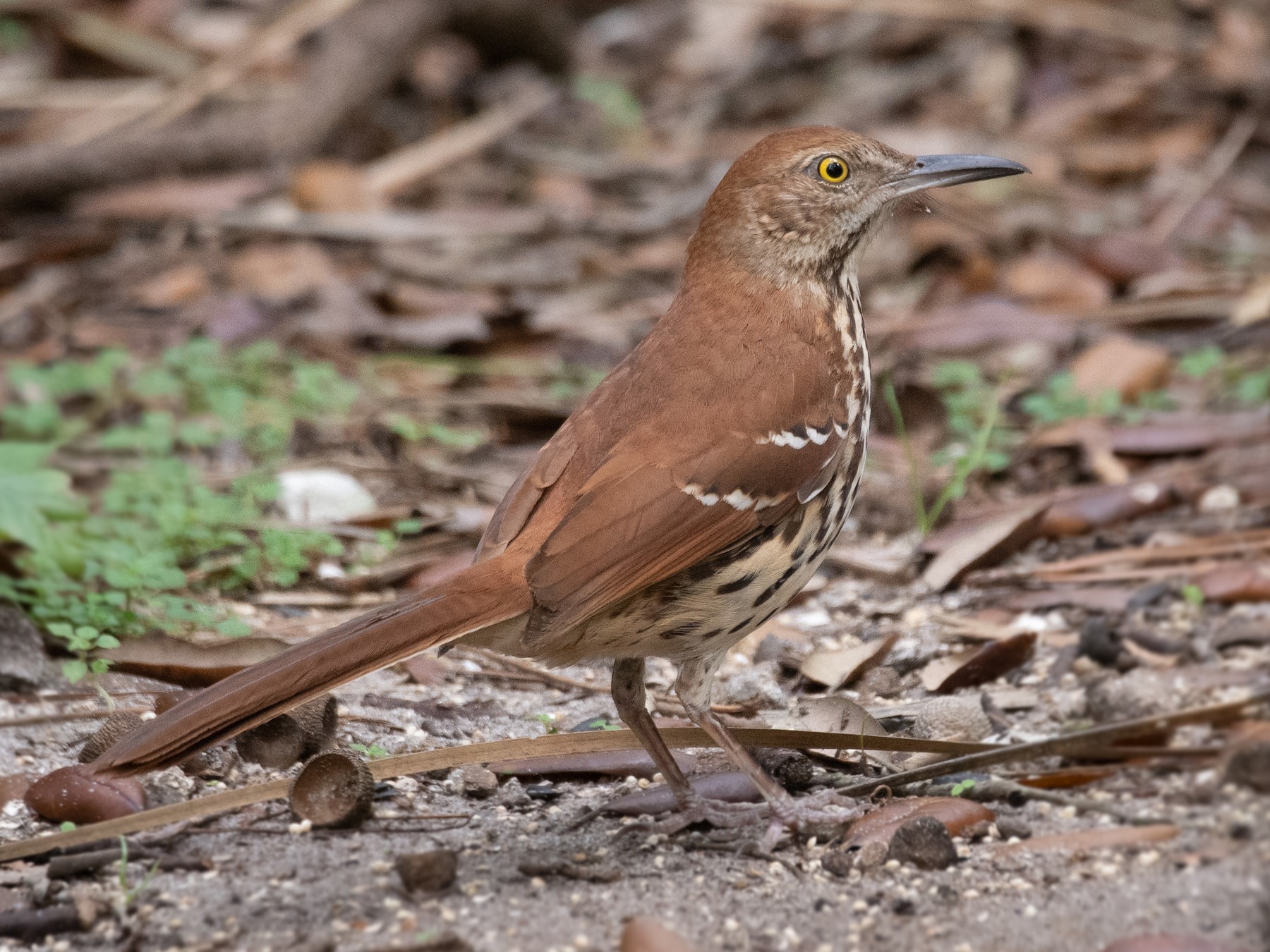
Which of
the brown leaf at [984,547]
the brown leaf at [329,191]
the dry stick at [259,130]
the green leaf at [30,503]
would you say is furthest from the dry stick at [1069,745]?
the dry stick at [259,130]

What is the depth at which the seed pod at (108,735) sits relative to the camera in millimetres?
3023

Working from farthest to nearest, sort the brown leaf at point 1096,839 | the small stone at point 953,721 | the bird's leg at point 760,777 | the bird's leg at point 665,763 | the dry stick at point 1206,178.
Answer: the dry stick at point 1206,178, the small stone at point 953,721, the bird's leg at point 665,763, the bird's leg at point 760,777, the brown leaf at point 1096,839

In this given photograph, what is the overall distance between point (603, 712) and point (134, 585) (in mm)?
1115

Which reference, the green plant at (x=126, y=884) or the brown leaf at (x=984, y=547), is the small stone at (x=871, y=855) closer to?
the green plant at (x=126, y=884)

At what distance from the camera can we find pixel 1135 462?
479 cm

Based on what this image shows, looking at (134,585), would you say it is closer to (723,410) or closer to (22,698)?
(22,698)

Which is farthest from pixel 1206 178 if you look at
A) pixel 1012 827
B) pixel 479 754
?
pixel 479 754

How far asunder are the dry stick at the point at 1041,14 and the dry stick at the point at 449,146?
4.22 feet

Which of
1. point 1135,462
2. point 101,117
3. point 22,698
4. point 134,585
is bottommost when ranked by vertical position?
point 22,698

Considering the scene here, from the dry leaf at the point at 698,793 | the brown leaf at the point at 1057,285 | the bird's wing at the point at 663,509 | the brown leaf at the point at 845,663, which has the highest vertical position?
the brown leaf at the point at 1057,285

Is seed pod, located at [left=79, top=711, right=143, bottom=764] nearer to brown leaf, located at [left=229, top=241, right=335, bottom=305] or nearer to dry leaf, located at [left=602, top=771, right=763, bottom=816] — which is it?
dry leaf, located at [left=602, top=771, right=763, bottom=816]

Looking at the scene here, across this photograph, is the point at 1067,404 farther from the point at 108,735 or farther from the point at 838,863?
the point at 108,735

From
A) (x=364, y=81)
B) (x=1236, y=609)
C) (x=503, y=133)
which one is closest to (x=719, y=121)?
(x=503, y=133)

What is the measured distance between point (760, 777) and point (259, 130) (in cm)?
498
